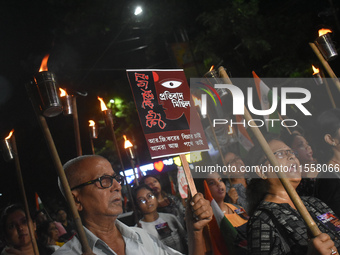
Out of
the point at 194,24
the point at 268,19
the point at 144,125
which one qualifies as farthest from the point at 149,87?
the point at 194,24

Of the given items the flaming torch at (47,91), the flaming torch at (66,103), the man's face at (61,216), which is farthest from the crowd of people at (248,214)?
the man's face at (61,216)

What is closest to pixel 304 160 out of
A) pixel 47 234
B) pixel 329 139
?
pixel 329 139

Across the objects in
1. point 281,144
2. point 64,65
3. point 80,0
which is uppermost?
point 80,0

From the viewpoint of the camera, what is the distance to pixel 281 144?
3.37 metres

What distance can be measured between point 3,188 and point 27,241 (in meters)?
13.5

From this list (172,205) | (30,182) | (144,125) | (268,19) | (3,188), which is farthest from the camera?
(30,182)

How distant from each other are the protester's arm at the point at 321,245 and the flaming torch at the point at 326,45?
3.78 m

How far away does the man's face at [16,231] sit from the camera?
4.74m

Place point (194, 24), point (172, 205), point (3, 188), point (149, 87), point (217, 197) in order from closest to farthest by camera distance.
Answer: point (149, 87), point (217, 197), point (172, 205), point (194, 24), point (3, 188)

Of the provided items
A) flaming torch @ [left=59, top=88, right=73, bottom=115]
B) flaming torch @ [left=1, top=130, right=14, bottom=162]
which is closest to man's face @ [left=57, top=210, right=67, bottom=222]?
flaming torch @ [left=59, top=88, right=73, bottom=115]

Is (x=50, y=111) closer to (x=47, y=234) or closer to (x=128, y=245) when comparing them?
(x=128, y=245)

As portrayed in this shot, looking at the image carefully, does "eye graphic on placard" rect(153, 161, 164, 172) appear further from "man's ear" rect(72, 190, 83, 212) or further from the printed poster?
"man's ear" rect(72, 190, 83, 212)

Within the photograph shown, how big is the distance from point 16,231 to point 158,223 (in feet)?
7.25

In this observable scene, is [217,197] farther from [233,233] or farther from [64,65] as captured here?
[64,65]
